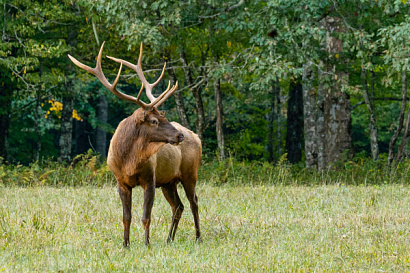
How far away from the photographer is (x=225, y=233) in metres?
8.14

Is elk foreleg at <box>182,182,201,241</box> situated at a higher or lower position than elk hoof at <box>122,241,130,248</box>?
higher

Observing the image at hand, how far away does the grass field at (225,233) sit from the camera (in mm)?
6203

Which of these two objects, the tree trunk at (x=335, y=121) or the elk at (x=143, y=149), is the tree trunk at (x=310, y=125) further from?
the elk at (x=143, y=149)

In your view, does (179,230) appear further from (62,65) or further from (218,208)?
(62,65)

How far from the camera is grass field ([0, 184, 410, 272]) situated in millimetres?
6203

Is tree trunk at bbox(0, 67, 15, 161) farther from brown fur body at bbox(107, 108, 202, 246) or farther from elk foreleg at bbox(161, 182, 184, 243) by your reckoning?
brown fur body at bbox(107, 108, 202, 246)

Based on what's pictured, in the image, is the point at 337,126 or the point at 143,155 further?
the point at 337,126

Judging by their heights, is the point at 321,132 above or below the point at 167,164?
below

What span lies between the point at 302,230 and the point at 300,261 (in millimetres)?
1973

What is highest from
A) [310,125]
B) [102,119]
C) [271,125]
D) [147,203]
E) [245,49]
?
[245,49]

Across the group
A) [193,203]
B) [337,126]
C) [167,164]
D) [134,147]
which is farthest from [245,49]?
[134,147]

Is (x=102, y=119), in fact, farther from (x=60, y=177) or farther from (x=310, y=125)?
(x=60, y=177)

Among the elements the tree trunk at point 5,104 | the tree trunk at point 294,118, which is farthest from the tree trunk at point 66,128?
the tree trunk at point 294,118

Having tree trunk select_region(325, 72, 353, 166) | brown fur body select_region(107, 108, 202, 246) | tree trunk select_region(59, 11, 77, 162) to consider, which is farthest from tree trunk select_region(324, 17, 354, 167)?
brown fur body select_region(107, 108, 202, 246)
